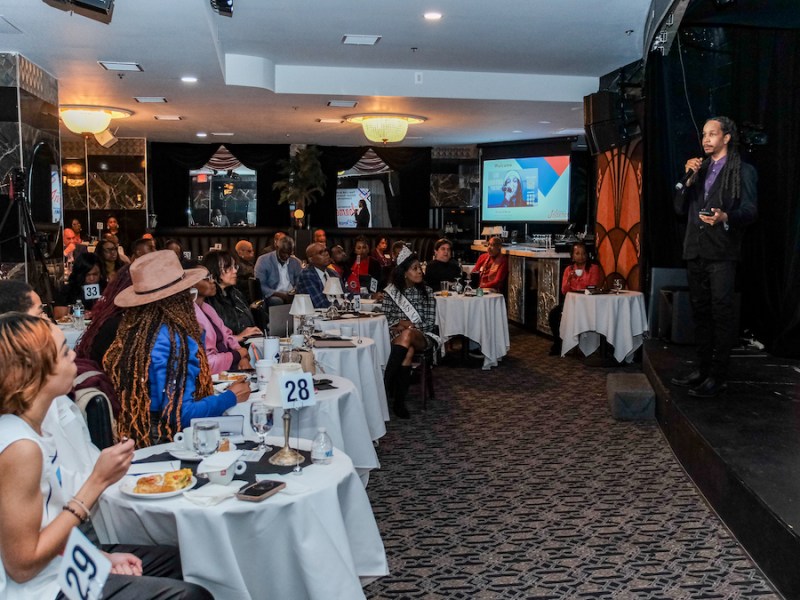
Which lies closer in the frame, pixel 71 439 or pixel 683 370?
pixel 71 439

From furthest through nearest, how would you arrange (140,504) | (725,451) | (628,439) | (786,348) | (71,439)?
(786,348)
(628,439)
(725,451)
(71,439)
(140,504)

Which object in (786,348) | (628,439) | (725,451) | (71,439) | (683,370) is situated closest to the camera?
(71,439)

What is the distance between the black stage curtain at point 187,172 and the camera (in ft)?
51.4

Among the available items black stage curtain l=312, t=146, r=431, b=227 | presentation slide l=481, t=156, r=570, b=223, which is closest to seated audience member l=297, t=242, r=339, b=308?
presentation slide l=481, t=156, r=570, b=223

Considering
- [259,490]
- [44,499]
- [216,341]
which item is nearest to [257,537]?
[259,490]

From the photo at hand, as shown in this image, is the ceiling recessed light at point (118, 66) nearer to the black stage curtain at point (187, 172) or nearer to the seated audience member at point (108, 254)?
the seated audience member at point (108, 254)

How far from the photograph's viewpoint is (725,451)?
13.6ft

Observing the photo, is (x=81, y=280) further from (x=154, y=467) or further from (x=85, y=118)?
(x=154, y=467)

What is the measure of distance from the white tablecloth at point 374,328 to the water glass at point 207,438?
3585 mm

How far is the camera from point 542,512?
13.9 ft

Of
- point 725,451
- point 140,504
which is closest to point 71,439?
point 140,504

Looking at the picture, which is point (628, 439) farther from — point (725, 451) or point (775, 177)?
point (775, 177)

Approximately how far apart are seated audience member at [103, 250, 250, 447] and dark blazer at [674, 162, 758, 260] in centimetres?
338

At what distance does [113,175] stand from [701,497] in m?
13.5
